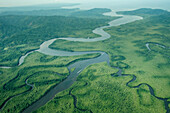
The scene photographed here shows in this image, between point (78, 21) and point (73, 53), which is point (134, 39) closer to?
point (73, 53)

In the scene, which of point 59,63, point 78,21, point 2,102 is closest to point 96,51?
point 59,63

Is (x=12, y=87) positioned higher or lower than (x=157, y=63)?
lower

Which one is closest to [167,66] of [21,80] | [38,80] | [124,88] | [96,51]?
[124,88]

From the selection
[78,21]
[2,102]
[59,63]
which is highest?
[78,21]

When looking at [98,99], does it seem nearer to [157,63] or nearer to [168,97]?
[168,97]

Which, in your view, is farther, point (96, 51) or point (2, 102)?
point (96, 51)

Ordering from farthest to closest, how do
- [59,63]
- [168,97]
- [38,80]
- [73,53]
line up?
[73,53] < [59,63] < [38,80] < [168,97]

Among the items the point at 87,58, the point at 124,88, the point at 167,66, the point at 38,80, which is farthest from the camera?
the point at 87,58

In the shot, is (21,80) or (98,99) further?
(21,80)

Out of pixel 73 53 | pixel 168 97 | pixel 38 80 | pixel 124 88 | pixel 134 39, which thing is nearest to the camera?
pixel 168 97
